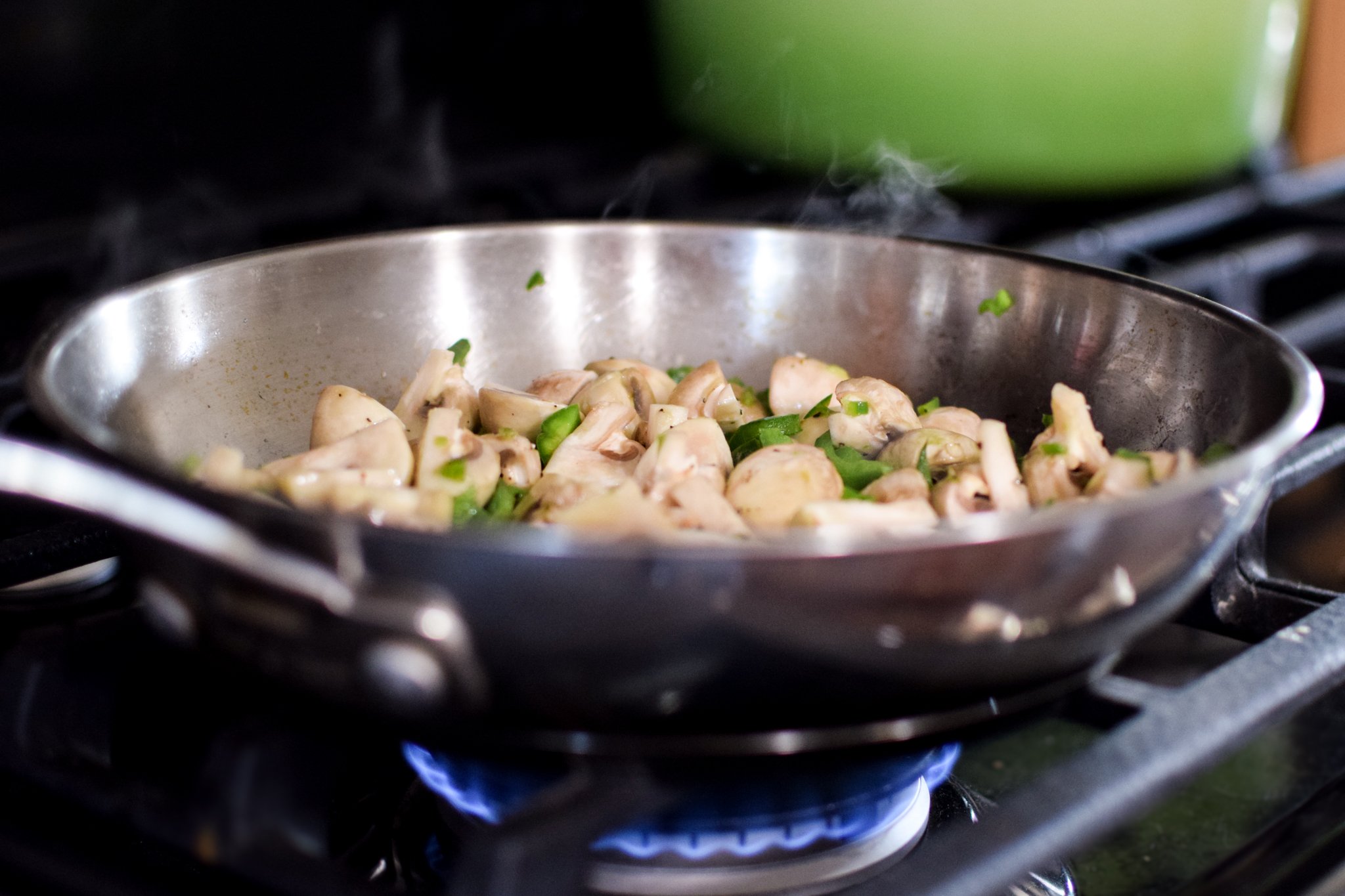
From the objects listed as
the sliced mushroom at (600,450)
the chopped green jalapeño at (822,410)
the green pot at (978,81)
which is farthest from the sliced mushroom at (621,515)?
the green pot at (978,81)

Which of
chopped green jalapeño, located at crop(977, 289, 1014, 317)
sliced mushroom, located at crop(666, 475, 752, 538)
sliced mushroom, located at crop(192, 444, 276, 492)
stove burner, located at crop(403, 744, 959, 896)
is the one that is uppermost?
chopped green jalapeño, located at crop(977, 289, 1014, 317)

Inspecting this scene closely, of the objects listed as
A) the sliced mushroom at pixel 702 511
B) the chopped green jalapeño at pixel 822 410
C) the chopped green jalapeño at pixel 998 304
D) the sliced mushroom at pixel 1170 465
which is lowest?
the chopped green jalapeño at pixel 822 410

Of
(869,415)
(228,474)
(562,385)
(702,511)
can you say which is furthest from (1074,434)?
(228,474)

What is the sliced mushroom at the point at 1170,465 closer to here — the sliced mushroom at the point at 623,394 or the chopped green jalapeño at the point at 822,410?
the chopped green jalapeño at the point at 822,410

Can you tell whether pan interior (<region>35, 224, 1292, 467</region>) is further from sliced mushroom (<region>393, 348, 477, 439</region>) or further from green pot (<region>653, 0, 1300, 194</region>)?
green pot (<region>653, 0, 1300, 194</region>)

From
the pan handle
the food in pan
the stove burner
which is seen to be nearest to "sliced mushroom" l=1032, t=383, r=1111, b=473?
the food in pan

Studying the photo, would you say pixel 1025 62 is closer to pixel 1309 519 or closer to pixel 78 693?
pixel 1309 519

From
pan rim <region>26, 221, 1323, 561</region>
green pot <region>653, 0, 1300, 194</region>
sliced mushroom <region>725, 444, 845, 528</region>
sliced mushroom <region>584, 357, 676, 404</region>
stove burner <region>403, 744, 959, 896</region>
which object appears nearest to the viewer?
pan rim <region>26, 221, 1323, 561</region>
